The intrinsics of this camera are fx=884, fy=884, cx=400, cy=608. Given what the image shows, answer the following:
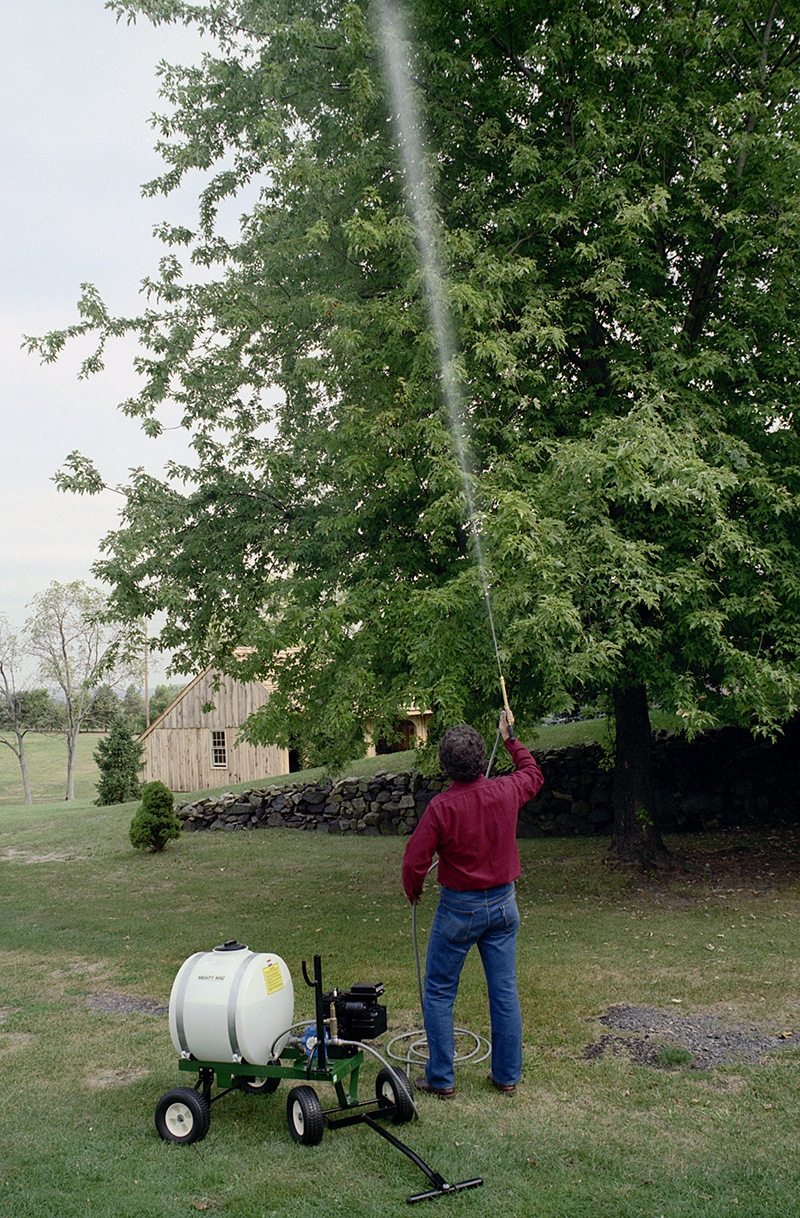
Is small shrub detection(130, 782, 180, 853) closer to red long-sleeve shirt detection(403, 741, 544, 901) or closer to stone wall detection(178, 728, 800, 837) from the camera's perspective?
stone wall detection(178, 728, 800, 837)

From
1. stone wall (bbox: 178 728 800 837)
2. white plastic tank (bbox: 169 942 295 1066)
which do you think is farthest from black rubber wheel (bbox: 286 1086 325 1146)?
stone wall (bbox: 178 728 800 837)

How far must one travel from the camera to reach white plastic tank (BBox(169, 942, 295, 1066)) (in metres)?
4.72

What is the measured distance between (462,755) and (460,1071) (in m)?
2.13

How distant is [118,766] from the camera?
26.4 meters

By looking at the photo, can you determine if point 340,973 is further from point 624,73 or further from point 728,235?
point 624,73

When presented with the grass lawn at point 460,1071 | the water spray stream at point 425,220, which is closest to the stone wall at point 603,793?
the grass lawn at point 460,1071

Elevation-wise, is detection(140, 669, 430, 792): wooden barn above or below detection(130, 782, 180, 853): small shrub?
above

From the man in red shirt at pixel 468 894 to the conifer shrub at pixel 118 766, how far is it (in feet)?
74.2

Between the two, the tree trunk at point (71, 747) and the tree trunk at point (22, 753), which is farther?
the tree trunk at point (71, 747)

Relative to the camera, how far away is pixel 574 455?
827 centimetres

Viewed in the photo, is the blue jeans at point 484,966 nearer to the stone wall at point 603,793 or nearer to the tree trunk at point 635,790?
the tree trunk at point 635,790

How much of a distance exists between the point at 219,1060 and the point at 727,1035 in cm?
351

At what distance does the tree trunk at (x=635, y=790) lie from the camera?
1213 cm

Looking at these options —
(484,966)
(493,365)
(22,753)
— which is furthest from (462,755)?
(22,753)
